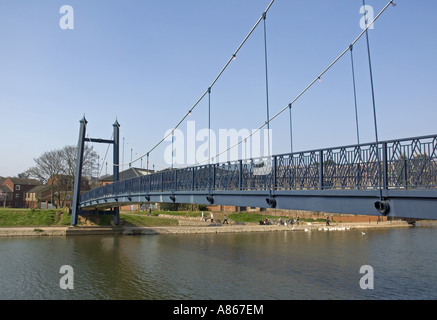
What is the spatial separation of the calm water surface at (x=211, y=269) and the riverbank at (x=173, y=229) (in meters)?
2.64

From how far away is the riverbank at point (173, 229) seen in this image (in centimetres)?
3259

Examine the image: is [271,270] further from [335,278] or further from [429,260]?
[429,260]

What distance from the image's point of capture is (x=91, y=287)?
53.6 feet

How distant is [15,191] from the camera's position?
72000 mm

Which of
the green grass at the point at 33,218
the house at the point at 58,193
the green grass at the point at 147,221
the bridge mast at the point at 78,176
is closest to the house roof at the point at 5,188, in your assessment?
the house at the point at 58,193

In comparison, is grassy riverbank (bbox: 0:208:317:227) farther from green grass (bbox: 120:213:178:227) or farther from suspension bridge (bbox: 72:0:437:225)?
suspension bridge (bbox: 72:0:437:225)

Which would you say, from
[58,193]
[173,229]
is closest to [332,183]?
[173,229]

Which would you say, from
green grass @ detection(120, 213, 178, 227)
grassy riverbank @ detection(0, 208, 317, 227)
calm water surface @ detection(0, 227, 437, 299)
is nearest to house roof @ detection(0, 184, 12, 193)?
grassy riverbank @ detection(0, 208, 317, 227)

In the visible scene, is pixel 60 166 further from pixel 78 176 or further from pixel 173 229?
pixel 173 229

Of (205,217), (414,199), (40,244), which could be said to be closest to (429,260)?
(414,199)

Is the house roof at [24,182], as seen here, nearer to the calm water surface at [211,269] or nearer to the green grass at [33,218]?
the green grass at [33,218]

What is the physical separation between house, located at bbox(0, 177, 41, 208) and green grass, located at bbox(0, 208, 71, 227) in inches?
1430

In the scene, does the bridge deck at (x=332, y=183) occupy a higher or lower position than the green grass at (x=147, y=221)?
higher
